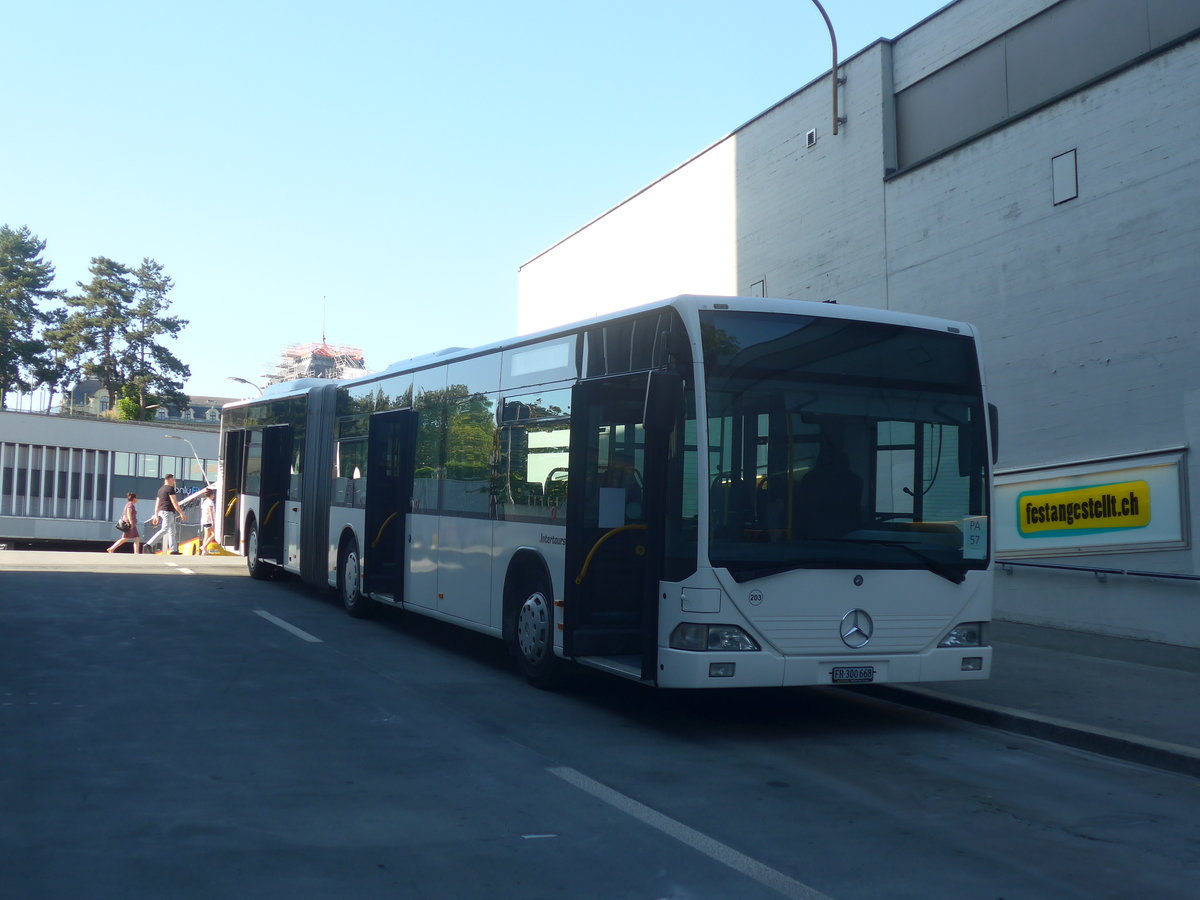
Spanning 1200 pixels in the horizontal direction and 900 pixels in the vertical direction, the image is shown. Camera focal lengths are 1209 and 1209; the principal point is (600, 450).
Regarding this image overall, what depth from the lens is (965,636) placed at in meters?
8.70

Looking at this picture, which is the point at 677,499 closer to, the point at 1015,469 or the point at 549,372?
the point at 549,372

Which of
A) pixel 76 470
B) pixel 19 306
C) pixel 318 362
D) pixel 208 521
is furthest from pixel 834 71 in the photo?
pixel 318 362

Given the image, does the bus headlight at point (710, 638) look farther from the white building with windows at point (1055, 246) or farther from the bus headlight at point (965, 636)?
the white building with windows at point (1055, 246)

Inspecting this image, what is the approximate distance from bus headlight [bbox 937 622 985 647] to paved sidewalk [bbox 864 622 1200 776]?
22.9 inches

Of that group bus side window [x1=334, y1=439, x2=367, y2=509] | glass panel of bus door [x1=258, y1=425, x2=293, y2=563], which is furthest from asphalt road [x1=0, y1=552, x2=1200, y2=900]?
glass panel of bus door [x1=258, y1=425, x2=293, y2=563]

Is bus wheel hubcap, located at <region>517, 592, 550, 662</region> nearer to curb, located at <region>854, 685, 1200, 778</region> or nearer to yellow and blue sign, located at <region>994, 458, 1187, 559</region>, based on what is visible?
curb, located at <region>854, 685, 1200, 778</region>

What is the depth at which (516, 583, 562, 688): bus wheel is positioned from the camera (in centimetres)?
973

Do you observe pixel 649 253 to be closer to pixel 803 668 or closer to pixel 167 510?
pixel 167 510

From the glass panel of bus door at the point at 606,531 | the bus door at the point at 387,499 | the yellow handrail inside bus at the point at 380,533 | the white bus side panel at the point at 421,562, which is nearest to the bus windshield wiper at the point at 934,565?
the glass panel of bus door at the point at 606,531

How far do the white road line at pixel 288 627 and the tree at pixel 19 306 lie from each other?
67.2 meters

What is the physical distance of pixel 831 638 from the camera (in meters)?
8.21

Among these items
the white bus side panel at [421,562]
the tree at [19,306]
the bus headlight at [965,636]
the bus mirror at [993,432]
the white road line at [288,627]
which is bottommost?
the white road line at [288,627]

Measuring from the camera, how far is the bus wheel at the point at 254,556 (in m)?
19.5

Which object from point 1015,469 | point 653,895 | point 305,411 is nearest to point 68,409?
point 305,411
